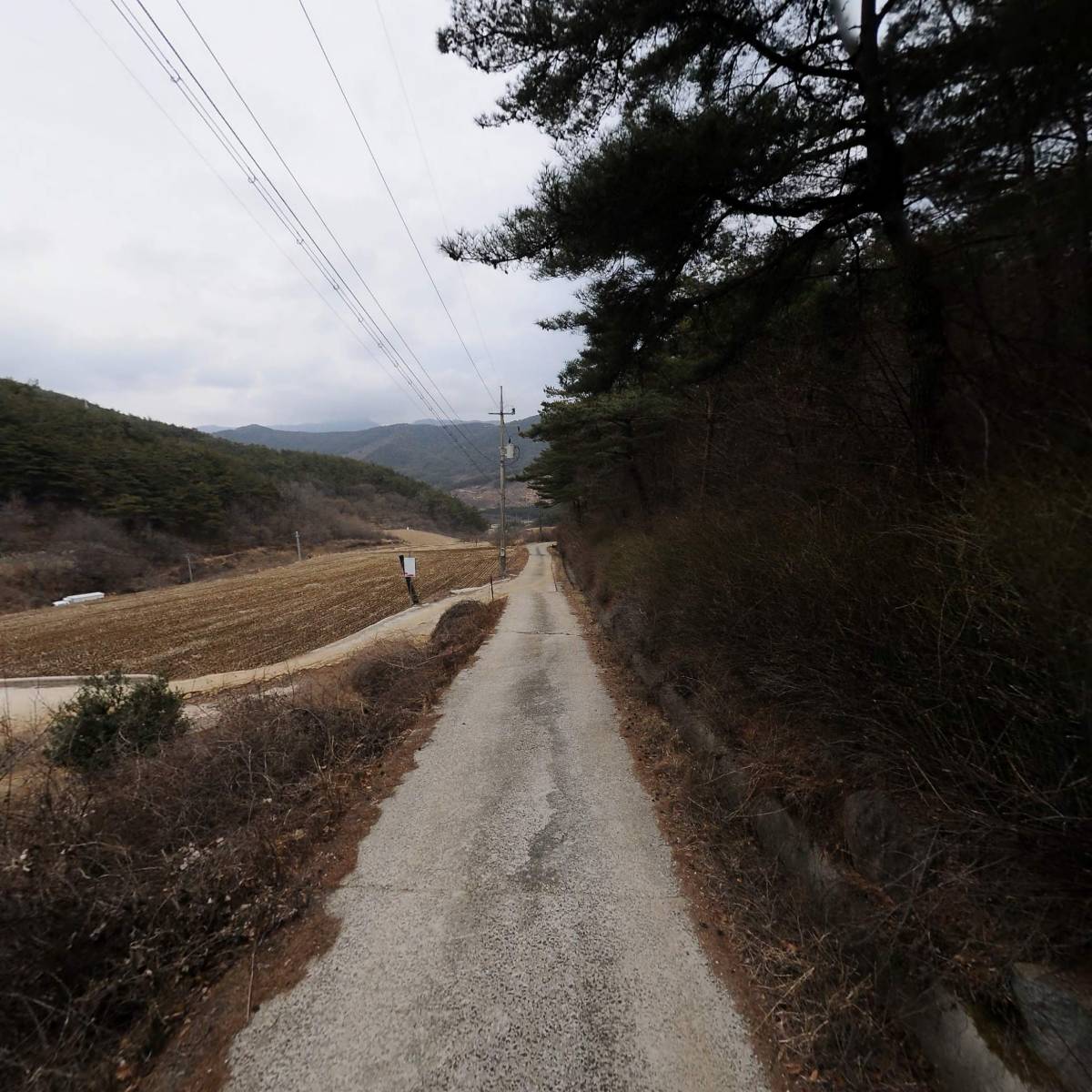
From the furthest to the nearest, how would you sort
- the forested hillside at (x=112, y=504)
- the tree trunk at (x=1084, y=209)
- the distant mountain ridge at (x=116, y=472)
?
the distant mountain ridge at (x=116, y=472) → the forested hillside at (x=112, y=504) → the tree trunk at (x=1084, y=209)

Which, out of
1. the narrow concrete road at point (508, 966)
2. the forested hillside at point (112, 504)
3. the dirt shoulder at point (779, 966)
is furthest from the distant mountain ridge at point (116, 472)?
the dirt shoulder at point (779, 966)

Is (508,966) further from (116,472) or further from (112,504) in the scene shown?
(116,472)

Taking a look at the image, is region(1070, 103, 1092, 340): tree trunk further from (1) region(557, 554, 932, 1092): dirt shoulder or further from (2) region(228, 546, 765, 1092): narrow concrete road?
(2) region(228, 546, 765, 1092): narrow concrete road

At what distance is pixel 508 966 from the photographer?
262 cm

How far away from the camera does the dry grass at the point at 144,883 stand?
86.3 inches

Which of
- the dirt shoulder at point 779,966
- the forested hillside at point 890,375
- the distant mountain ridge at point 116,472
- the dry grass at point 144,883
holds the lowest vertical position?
the dirt shoulder at point 779,966

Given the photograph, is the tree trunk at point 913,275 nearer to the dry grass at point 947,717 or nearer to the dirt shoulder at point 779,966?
the dry grass at point 947,717

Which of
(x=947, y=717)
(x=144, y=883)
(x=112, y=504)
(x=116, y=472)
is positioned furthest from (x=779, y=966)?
(x=116, y=472)

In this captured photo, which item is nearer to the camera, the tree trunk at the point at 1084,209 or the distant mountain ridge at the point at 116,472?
the tree trunk at the point at 1084,209

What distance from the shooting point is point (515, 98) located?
4.25 meters

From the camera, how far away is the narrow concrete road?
6.99 ft

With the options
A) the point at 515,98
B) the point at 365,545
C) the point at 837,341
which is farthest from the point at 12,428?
the point at 837,341

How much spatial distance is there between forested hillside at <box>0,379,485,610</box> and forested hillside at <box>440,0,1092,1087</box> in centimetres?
3871

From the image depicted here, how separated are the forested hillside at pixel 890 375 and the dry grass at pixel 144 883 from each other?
3.31m
